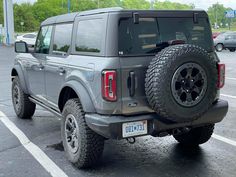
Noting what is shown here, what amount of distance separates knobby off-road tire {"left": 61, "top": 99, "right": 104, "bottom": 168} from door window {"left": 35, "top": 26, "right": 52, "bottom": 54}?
1.53 m

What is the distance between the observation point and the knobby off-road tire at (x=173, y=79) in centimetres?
388

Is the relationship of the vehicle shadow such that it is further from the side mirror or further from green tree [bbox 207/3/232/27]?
green tree [bbox 207/3/232/27]

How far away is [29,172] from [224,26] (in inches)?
4308

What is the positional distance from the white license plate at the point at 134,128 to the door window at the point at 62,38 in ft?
5.11

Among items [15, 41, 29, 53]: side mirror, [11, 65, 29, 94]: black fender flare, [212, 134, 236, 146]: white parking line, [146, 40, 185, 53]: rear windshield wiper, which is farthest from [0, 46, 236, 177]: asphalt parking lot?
[146, 40, 185, 53]: rear windshield wiper

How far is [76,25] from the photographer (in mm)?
4844

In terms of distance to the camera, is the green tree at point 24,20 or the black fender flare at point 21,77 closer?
the black fender flare at point 21,77

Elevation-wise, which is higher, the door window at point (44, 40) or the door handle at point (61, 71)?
the door window at point (44, 40)

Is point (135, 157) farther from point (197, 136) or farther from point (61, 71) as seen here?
point (61, 71)

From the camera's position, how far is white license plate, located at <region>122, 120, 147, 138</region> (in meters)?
4.02

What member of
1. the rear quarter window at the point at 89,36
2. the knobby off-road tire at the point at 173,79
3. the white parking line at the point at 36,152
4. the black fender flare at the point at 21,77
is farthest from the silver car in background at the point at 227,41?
the knobby off-road tire at the point at 173,79

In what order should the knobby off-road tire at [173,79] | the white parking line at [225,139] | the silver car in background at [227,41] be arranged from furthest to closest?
the silver car in background at [227,41] → the white parking line at [225,139] → the knobby off-road tire at [173,79]

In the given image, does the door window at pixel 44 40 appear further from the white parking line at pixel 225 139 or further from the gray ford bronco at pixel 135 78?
the white parking line at pixel 225 139

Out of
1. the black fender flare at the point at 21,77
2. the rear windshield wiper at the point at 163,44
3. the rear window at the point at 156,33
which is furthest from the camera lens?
the black fender flare at the point at 21,77
